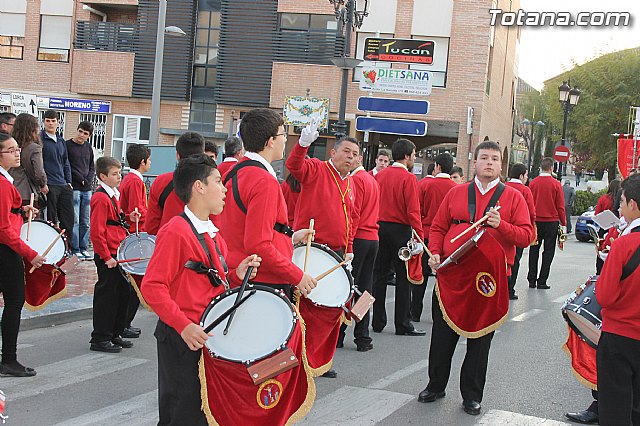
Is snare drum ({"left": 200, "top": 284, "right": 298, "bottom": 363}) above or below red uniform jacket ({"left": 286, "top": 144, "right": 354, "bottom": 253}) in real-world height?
below

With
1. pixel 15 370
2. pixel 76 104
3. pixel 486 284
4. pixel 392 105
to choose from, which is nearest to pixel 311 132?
pixel 486 284

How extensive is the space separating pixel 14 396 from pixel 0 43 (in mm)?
29658

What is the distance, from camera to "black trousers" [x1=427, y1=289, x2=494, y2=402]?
6355 millimetres

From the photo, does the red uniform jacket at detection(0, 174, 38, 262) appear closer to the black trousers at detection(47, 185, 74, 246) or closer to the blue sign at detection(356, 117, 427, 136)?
the black trousers at detection(47, 185, 74, 246)

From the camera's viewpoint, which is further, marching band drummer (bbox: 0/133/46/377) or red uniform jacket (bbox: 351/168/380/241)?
red uniform jacket (bbox: 351/168/380/241)

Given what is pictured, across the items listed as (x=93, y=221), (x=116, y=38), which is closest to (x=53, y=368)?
(x=93, y=221)

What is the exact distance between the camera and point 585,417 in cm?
636

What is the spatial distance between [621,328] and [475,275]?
1.69 meters

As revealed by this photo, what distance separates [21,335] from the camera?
834 centimetres

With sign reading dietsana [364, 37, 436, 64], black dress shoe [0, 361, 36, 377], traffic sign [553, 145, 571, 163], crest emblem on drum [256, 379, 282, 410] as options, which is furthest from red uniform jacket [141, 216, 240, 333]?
traffic sign [553, 145, 571, 163]

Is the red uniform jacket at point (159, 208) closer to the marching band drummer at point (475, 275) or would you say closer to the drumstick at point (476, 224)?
the marching band drummer at point (475, 275)

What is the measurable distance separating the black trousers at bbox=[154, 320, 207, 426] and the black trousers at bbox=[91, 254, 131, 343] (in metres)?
3.78

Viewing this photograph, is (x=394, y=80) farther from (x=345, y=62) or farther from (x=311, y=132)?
(x=311, y=132)

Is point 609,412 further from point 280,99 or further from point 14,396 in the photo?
point 280,99
